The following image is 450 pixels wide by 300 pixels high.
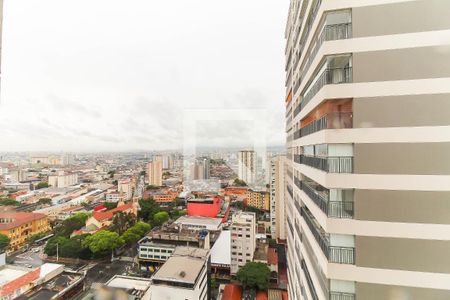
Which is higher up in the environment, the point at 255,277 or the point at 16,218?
the point at 16,218

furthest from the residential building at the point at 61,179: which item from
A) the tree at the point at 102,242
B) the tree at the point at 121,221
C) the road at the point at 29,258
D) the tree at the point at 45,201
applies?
the tree at the point at 102,242

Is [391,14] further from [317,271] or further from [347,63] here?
[317,271]

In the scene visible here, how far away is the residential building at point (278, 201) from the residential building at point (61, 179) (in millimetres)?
8375

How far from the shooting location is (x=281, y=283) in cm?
583

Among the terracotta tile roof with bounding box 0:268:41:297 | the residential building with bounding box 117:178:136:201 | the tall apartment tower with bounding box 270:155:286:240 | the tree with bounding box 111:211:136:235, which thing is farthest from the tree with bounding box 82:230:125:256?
the tall apartment tower with bounding box 270:155:286:240

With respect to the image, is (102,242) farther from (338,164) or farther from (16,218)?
(338,164)

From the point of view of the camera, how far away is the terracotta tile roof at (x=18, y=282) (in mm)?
3974

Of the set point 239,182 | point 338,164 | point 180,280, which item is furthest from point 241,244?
point 338,164

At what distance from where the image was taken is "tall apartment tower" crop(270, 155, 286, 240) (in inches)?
319

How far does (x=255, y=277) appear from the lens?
5.45 m

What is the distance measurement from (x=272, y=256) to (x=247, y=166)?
300cm

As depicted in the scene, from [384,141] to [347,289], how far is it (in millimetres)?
719

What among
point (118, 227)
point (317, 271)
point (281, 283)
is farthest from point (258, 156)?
point (317, 271)

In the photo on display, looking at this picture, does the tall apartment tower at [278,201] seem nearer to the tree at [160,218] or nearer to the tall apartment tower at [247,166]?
the tall apartment tower at [247,166]
